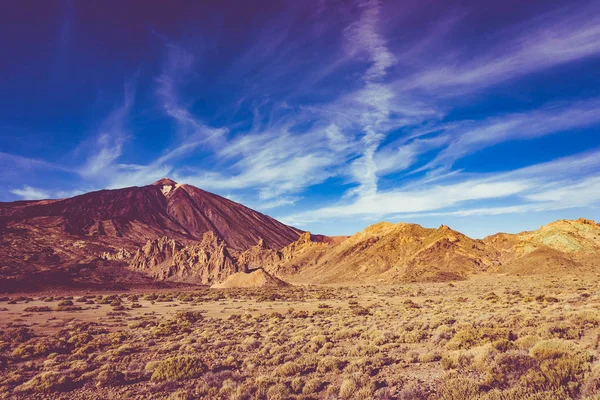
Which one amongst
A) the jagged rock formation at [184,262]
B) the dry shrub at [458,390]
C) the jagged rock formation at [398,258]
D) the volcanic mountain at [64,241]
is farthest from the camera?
the jagged rock formation at [184,262]

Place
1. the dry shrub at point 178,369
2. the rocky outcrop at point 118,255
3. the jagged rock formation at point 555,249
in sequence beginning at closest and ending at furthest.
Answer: the dry shrub at point 178,369, the jagged rock formation at point 555,249, the rocky outcrop at point 118,255

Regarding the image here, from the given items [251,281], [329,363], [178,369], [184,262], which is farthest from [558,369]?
[184,262]

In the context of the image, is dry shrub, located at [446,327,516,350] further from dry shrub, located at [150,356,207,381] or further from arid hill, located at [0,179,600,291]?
arid hill, located at [0,179,600,291]

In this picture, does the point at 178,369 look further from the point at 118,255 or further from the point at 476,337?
the point at 118,255

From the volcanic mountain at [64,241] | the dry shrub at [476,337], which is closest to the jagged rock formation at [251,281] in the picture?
the volcanic mountain at [64,241]

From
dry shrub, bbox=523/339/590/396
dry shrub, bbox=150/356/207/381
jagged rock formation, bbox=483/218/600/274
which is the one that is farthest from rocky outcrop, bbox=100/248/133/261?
dry shrub, bbox=523/339/590/396

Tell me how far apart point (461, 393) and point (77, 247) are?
147 metres

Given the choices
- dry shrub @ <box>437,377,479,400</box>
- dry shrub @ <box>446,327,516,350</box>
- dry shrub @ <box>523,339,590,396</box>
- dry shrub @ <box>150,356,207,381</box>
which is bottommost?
dry shrub @ <box>150,356,207,381</box>

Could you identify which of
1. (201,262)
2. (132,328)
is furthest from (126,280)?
(132,328)

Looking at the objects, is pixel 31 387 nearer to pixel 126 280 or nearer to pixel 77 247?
pixel 126 280

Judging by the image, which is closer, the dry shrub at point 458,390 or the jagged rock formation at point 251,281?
the dry shrub at point 458,390

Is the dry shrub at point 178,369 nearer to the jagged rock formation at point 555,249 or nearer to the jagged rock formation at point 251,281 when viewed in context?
the jagged rock formation at point 251,281

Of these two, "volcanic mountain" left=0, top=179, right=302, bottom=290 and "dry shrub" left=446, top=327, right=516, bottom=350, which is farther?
"volcanic mountain" left=0, top=179, right=302, bottom=290

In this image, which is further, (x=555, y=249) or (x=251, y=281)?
(x=555, y=249)
